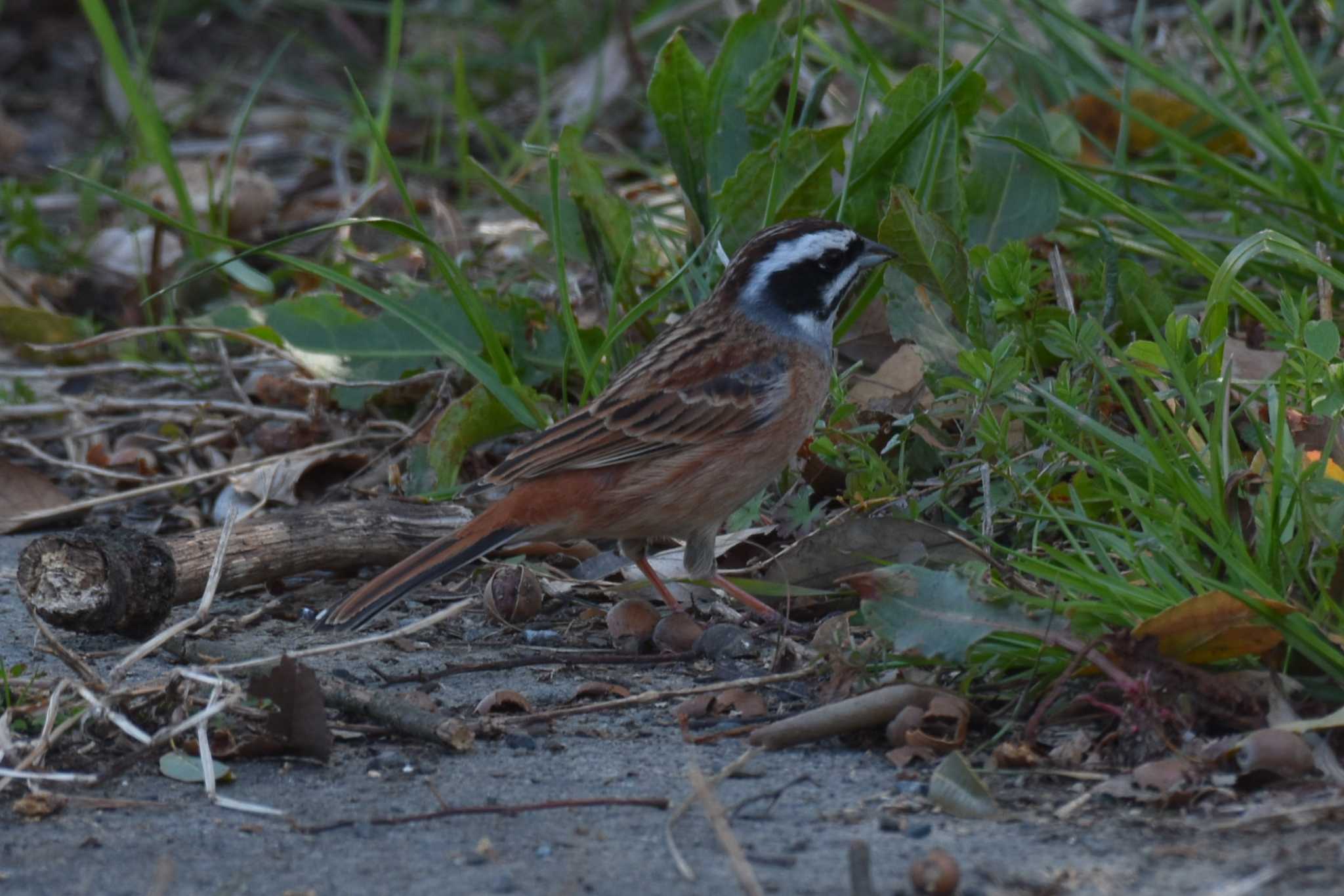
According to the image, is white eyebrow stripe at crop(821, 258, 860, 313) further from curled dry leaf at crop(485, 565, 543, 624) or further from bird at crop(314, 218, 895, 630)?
curled dry leaf at crop(485, 565, 543, 624)

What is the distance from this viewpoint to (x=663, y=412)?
16.8ft

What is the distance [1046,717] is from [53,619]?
8.76 feet

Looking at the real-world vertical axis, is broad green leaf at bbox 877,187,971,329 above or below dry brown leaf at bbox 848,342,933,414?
above

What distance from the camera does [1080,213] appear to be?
6199 mm

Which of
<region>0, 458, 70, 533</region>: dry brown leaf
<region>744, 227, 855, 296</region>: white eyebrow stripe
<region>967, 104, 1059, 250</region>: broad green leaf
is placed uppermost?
<region>967, 104, 1059, 250</region>: broad green leaf

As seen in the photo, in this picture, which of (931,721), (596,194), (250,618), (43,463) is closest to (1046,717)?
(931,721)

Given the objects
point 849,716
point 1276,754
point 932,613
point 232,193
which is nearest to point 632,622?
point 849,716

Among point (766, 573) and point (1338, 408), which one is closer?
point (1338, 408)

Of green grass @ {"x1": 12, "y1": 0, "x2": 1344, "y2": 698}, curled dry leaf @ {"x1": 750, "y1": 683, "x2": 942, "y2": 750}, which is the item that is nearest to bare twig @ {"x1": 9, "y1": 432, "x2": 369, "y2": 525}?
green grass @ {"x1": 12, "y1": 0, "x2": 1344, "y2": 698}

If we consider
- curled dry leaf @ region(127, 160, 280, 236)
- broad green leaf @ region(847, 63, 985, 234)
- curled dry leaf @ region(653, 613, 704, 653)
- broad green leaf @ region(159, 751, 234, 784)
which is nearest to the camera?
broad green leaf @ region(159, 751, 234, 784)

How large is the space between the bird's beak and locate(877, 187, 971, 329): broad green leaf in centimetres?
3

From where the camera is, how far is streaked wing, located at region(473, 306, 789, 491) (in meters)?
4.97

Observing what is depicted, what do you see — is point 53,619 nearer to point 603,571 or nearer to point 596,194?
point 603,571

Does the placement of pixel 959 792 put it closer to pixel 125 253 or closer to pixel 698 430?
pixel 698 430
